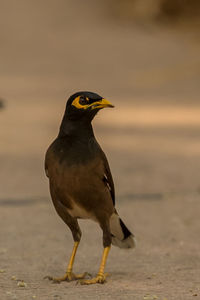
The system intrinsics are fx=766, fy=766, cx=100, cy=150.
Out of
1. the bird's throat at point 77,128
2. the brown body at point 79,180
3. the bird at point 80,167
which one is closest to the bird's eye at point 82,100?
the bird at point 80,167

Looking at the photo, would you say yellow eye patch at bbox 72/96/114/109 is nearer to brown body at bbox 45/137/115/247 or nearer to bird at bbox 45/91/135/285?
bird at bbox 45/91/135/285

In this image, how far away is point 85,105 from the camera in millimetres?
5086

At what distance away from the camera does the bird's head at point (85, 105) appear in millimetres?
5059

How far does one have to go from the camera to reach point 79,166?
5082 millimetres

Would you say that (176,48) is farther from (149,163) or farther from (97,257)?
(97,257)

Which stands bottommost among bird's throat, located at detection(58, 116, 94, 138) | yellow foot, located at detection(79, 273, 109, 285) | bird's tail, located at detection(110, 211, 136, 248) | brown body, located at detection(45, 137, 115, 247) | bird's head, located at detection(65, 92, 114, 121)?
yellow foot, located at detection(79, 273, 109, 285)

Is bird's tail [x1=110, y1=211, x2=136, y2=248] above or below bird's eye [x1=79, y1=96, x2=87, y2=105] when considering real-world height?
below

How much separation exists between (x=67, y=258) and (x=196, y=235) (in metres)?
1.74

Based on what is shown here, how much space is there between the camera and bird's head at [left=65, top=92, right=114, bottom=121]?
5059 millimetres

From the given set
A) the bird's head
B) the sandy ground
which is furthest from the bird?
the sandy ground

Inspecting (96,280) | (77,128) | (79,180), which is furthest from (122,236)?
(77,128)

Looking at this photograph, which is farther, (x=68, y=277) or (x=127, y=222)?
(x=127, y=222)

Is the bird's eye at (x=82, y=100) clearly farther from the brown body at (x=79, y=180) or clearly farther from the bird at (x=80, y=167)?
the brown body at (x=79, y=180)

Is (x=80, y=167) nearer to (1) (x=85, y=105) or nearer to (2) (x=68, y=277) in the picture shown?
(1) (x=85, y=105)
